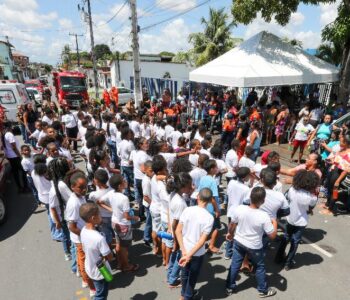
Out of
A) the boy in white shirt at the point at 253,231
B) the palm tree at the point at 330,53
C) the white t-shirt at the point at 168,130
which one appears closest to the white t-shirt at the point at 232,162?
the boy in white shirt at the point at 253,231

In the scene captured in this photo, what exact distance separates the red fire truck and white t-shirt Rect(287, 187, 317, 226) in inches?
698

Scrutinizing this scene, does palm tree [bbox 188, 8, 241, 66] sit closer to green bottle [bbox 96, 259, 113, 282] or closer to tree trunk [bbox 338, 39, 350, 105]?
tree trunk [bbox 338, 39, 350, 105]

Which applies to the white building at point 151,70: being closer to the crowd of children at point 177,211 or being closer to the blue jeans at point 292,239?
the crowd of children at point 177,211

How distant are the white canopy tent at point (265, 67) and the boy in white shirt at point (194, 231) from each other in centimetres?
688

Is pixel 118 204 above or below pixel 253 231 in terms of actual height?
above

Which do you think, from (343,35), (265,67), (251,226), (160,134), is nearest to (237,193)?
(251,226)

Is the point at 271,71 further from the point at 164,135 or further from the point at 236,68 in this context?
the point at 164,135

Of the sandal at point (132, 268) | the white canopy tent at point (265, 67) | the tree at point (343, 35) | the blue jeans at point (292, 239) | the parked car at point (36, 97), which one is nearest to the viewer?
the blue jeans at point (292, 239)

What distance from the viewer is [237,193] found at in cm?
382

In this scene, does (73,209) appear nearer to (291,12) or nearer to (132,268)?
(132,268)

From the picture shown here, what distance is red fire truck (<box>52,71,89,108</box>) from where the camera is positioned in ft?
62.9

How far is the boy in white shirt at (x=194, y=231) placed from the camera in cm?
281

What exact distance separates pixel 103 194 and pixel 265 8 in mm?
9065

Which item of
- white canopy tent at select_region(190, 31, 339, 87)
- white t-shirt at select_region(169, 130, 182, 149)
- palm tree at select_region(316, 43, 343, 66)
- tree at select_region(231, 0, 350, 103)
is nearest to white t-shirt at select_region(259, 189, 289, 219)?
white t-shirt at select_region(169, 130, 182, 149)
